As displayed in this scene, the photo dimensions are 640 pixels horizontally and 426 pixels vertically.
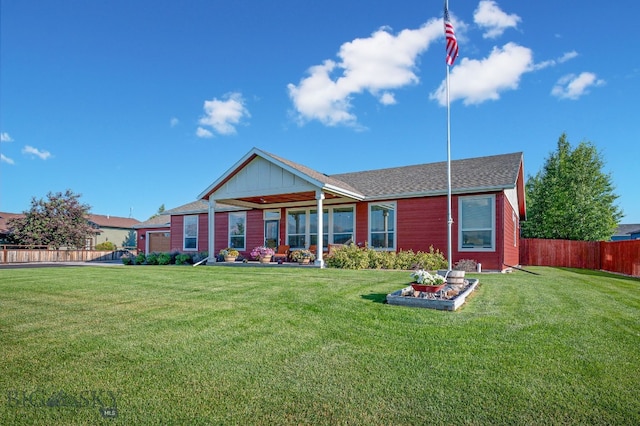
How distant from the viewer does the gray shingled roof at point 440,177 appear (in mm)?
13039

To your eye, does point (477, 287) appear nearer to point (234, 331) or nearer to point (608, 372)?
point (608, 372)

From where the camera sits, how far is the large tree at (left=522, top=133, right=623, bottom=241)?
26484 mm

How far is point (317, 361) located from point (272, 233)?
14.8m

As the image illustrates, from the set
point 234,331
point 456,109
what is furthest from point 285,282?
point 456,109

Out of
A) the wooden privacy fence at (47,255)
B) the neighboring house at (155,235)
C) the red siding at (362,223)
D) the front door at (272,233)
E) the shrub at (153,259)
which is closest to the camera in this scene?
the red siding at (362,223)

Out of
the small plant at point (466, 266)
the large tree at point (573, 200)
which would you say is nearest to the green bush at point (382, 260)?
the small plant at point (466, 266)

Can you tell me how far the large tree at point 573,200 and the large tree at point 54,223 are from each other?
3678 cm

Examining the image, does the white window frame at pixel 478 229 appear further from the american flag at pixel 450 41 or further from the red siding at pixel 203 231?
the red siding at pixel 203 231

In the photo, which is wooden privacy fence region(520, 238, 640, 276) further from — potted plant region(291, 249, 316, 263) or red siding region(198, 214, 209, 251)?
red siding region(198, 214, 209, 251)

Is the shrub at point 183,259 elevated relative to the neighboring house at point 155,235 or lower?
lower

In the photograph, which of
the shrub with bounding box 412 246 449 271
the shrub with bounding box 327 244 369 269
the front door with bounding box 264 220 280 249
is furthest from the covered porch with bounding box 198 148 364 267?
the shrub with bounding box 412 246 449 271

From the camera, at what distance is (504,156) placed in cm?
1602

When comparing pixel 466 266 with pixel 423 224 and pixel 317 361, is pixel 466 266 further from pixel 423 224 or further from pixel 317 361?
pixel 317 361

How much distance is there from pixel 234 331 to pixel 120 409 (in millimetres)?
1947
